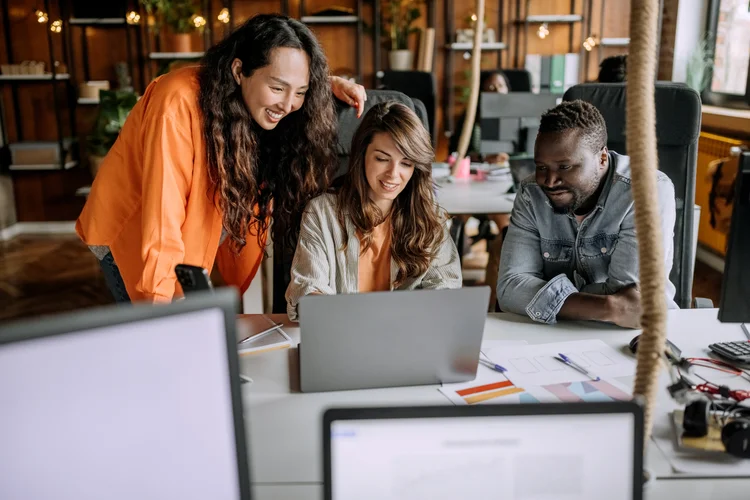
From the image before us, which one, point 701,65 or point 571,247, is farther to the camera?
point 701,65

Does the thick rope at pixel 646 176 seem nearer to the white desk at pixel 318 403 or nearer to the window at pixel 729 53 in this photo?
the white desk at pixel 318 403

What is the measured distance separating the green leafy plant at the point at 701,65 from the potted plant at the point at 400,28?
203 centimetres

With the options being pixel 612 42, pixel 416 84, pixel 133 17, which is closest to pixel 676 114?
pixel 416 84

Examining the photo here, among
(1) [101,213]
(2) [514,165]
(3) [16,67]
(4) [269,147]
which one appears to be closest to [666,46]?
(2) [514,165]

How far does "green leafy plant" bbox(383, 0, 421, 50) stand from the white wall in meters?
1.92

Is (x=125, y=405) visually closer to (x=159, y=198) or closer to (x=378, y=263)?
(x=159, y=198)

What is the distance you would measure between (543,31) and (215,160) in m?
4.32

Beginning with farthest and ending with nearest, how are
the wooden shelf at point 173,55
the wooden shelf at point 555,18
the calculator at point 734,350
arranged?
the wooden shelf at point 555,18 → the wooden shelf at point 173,55 → the calculator at point 734,350

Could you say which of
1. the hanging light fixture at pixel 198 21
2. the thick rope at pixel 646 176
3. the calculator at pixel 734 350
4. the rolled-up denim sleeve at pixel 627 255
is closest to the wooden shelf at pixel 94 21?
the hanging light fixture at pixel 198 21

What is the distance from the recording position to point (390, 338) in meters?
1.16

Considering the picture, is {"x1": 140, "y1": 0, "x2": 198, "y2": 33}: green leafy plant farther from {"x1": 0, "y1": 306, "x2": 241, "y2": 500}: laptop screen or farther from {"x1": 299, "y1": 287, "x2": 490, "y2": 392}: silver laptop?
{"x1": 0, "y1": 306, "x2": 241, "y2": 500}: laptop screen

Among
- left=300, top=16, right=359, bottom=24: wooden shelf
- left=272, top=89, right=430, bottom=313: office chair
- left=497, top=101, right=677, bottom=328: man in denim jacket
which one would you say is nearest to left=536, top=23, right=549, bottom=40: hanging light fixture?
left=300, top=16, right=359, bottom=24: wooden shelf

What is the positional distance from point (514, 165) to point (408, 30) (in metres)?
2.62

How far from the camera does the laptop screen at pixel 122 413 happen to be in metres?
0.57
